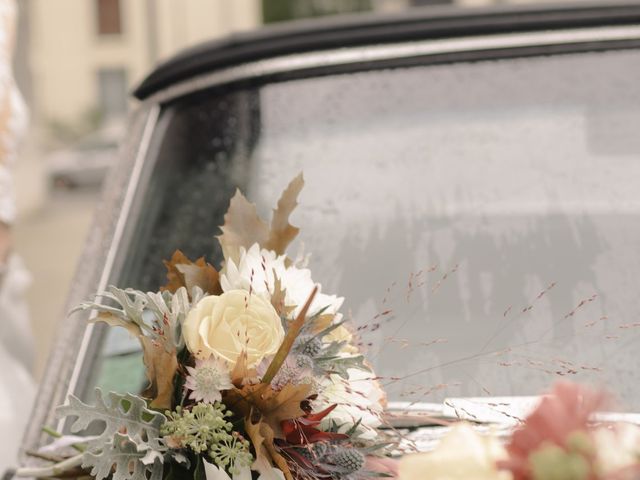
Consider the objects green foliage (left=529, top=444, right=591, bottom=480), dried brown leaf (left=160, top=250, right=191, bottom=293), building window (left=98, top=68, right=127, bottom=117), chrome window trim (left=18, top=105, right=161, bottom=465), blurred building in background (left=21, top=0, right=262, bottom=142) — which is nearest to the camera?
green foliage (left=529, top=444, right=591, bottom=480)

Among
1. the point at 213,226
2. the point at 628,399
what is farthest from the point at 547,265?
the point at 213,226

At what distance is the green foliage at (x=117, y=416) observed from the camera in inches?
51.2

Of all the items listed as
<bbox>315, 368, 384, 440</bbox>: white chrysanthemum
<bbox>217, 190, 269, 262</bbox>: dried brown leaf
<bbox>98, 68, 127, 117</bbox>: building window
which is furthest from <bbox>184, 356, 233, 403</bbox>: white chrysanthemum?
<bbox>98, 68, 127, 117</bbox>: building window

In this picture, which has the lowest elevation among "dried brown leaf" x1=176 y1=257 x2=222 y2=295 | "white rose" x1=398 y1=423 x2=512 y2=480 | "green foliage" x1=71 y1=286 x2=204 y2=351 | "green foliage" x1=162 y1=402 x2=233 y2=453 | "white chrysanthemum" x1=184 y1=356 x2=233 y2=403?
"green foliage" x1=162 y1=402 x2=233 y2=453

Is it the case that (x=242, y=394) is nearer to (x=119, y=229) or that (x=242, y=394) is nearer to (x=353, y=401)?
(x=353, y=401)

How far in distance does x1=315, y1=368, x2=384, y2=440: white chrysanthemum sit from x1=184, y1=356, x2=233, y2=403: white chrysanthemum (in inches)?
5.3

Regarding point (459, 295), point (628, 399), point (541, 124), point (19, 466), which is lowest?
point (19, 466)

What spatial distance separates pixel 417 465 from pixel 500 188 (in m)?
1.24

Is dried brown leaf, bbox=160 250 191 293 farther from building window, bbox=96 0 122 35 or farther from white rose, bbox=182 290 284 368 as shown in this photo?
building window, bbox=96 0 122 35

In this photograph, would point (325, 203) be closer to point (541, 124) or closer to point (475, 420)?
point (541, 124)

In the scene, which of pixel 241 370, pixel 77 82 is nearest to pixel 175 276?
pixel 241 370

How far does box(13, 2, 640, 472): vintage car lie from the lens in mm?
1674

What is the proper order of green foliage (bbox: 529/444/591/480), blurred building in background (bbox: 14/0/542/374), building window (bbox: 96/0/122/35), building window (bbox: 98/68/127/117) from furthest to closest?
building window (bbox: 98/68/127/117)
building window (bbox: 96/0/122/35)
blurred building in background (bbox: 14/0/542/374)
green foliage (bbox: 529/444/591/480)

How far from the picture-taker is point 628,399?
1565 millimetres
